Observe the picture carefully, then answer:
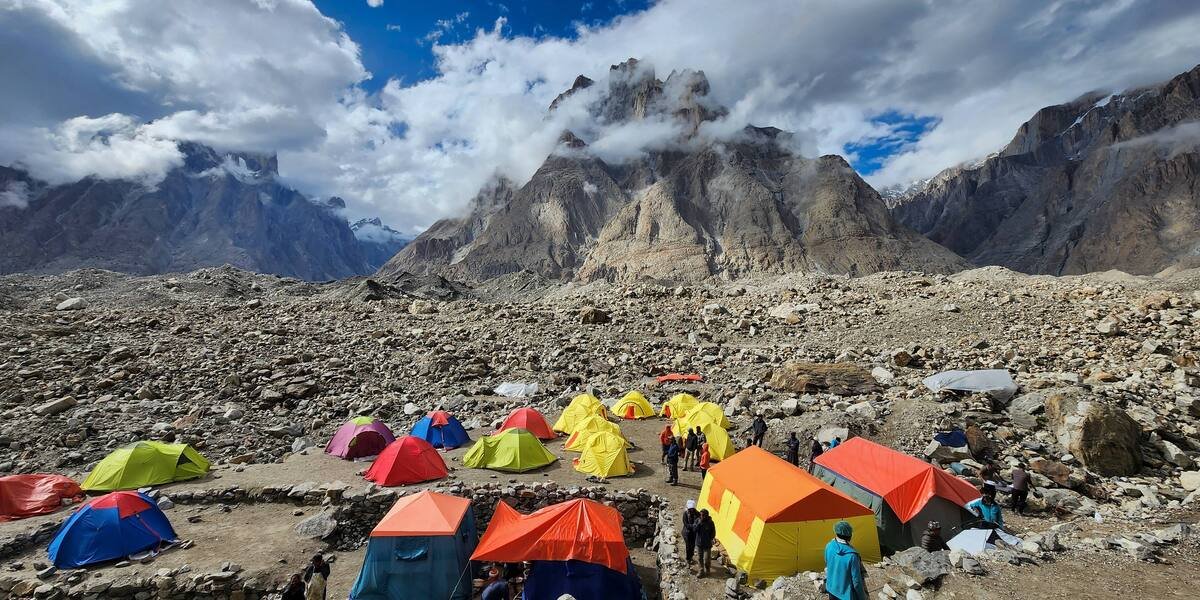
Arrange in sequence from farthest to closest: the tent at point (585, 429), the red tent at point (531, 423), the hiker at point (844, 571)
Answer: the red tent at point (531, 423) → the tent at point (585, 429) → the hiker at point (844, 571)

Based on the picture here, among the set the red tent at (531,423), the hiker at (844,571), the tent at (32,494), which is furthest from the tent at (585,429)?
the tent at (32,494)

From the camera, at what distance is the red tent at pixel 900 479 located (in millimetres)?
10820

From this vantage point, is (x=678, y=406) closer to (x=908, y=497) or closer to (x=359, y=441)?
(x=908, y=497)

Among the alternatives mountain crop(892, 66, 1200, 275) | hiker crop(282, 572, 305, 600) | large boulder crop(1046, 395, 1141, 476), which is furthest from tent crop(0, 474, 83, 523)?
mountain crop(892, 66, 1200, 275)

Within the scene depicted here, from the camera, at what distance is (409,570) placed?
10.3m

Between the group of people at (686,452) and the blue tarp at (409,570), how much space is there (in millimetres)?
6552

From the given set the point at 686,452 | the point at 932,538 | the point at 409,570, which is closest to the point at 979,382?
the point at 932,538

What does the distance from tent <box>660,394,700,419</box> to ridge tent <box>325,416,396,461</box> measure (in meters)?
10.5

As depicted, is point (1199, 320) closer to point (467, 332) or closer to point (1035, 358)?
point (1035, 358)

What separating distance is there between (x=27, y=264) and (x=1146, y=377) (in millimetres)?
228659

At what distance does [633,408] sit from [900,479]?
11.6 m

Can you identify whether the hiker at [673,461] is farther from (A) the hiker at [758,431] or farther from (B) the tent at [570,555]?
(B) the tent at [570,555]

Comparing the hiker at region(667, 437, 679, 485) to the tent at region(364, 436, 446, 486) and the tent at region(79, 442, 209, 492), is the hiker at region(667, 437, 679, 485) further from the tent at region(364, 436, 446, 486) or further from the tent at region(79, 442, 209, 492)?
the tent at region(79, 442, 209, 492)

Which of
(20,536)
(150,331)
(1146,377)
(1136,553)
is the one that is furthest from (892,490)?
(150,331)
